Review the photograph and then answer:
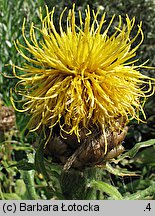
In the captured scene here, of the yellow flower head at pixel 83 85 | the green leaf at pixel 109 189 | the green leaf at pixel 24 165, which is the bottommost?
the green leaf at pixel 109 189

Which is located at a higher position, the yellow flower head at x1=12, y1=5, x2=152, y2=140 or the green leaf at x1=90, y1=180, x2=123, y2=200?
the yellow flower head at x1=12, y1=5, x2=152, y2=140

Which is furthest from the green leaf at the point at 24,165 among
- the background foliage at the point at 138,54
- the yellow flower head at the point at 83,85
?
the background foliage at the point at 138,54

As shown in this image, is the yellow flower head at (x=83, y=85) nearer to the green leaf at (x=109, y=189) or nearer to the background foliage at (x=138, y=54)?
the green leaf at (x=109, y=189)

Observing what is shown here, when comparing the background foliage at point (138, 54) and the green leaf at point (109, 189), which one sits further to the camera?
the background foliage at point (138, 54)

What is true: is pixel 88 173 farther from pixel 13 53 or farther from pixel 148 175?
pixel 13 53

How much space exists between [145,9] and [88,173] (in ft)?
6.16

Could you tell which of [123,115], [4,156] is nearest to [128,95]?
[123,115]

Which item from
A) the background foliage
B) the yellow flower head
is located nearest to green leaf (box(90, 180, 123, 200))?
the yellow flower head

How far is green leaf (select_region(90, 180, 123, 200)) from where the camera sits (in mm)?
1369

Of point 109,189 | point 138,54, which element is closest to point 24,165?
point 109,189

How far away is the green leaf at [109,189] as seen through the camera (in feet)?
4.49

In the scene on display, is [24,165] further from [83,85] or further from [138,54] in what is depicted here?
[138,54]

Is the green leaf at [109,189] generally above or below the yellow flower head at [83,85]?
below

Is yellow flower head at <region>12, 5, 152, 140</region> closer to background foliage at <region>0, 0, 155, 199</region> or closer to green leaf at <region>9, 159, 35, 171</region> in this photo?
green leaf at <region>9, 159, 35, 171</region>
